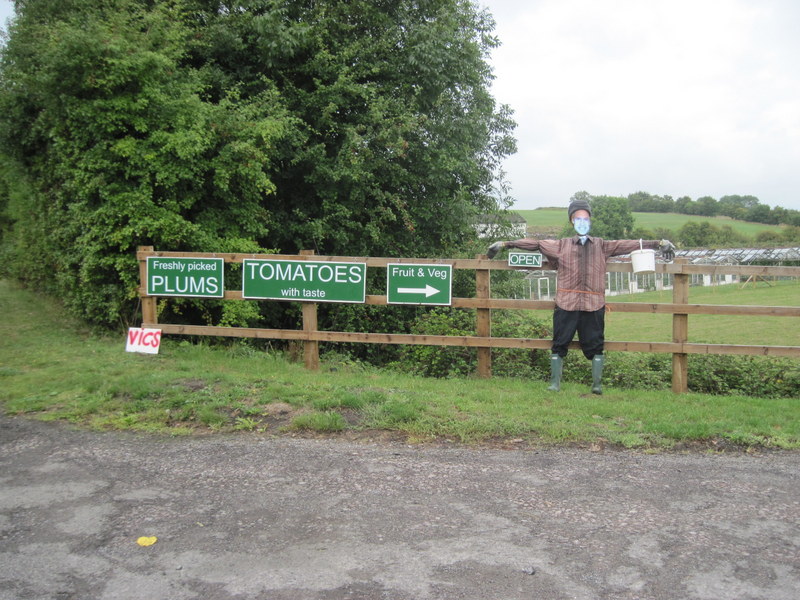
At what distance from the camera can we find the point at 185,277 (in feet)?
29.5

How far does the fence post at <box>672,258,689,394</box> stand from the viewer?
24.8ft

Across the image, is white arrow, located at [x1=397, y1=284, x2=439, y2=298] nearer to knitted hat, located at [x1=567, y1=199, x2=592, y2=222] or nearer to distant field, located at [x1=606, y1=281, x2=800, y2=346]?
knitted hat, located at [x1=567, y1=199, x2=592, y2=222]

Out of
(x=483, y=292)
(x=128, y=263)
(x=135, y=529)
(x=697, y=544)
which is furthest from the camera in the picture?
(x=128, y=263)

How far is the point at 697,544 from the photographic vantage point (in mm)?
3578

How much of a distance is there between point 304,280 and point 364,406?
268 cm

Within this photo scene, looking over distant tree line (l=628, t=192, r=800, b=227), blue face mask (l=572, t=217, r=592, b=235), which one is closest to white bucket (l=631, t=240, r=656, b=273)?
blue face mask (l=572, t=217, r=592, b=235)

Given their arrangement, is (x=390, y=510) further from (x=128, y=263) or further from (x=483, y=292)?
(x=128, y=263)

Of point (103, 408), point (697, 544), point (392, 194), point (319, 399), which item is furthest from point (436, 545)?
point (392, 194)

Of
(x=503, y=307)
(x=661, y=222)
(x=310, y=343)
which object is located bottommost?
(x=310, y=343)

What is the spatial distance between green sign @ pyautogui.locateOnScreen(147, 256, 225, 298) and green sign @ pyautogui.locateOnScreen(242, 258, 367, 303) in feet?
1.40

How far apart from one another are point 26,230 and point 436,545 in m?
15.4

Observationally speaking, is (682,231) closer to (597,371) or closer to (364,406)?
(597,371)

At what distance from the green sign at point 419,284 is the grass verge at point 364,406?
101cm

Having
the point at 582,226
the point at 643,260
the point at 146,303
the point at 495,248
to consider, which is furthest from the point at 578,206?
the point at 146,303
